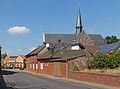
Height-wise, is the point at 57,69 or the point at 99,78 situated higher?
the point at 57,69

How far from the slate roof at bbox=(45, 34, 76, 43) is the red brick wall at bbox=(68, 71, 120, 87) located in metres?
61.0

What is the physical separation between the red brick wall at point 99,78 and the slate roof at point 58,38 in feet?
200

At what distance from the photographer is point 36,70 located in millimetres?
70688

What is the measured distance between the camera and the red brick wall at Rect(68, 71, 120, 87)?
83.5ft

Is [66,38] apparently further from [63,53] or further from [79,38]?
[63,53]

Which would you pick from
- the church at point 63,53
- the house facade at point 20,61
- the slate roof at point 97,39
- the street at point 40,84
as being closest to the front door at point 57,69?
the church at point 63,53

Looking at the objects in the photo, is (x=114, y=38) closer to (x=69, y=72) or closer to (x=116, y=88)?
(x=69, y=72)

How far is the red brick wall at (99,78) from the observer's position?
2544 centimetres

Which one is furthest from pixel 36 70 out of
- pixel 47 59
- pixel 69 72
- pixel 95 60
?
pixel 95 60

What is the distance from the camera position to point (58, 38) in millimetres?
102188

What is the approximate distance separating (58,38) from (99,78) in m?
73.3

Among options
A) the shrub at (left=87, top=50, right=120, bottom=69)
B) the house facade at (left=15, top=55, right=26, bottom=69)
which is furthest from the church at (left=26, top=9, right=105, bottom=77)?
the house facade at (left=15, top=55, right=26, bottom=69)

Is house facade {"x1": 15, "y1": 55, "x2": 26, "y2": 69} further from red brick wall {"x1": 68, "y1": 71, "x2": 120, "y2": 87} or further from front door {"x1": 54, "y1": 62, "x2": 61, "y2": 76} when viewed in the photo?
red brick wall {"x1": 68, "y1": 71, "x2": 120, "y2": 87}

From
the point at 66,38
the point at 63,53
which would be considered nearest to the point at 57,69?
the point at 63,53
